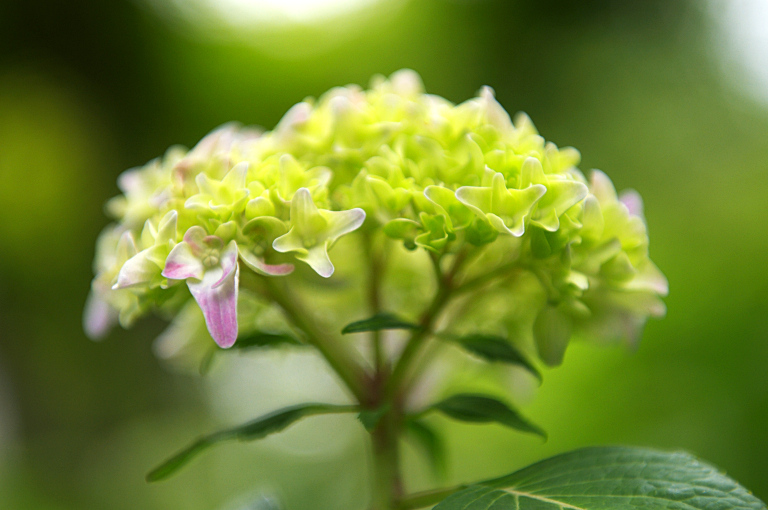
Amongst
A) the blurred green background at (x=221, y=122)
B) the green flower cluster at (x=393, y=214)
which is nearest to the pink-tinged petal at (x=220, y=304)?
the green flower cluster at (x=393, y=214)

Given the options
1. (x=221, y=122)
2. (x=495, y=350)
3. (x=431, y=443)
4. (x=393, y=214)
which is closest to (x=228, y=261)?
(x=393, y=214)

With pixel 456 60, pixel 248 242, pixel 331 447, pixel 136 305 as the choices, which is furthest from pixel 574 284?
pixel 456 60

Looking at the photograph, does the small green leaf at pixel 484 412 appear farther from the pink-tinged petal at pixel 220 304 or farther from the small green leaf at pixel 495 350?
the pink-tinged petal at pixel 220 304

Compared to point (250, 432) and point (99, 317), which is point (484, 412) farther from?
point (99, 317)

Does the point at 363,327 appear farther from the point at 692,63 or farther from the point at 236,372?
the point at 236,372

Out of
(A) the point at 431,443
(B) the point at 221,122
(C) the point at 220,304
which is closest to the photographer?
(C) the point at 220,304

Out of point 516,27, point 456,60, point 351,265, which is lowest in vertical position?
point 351,265
